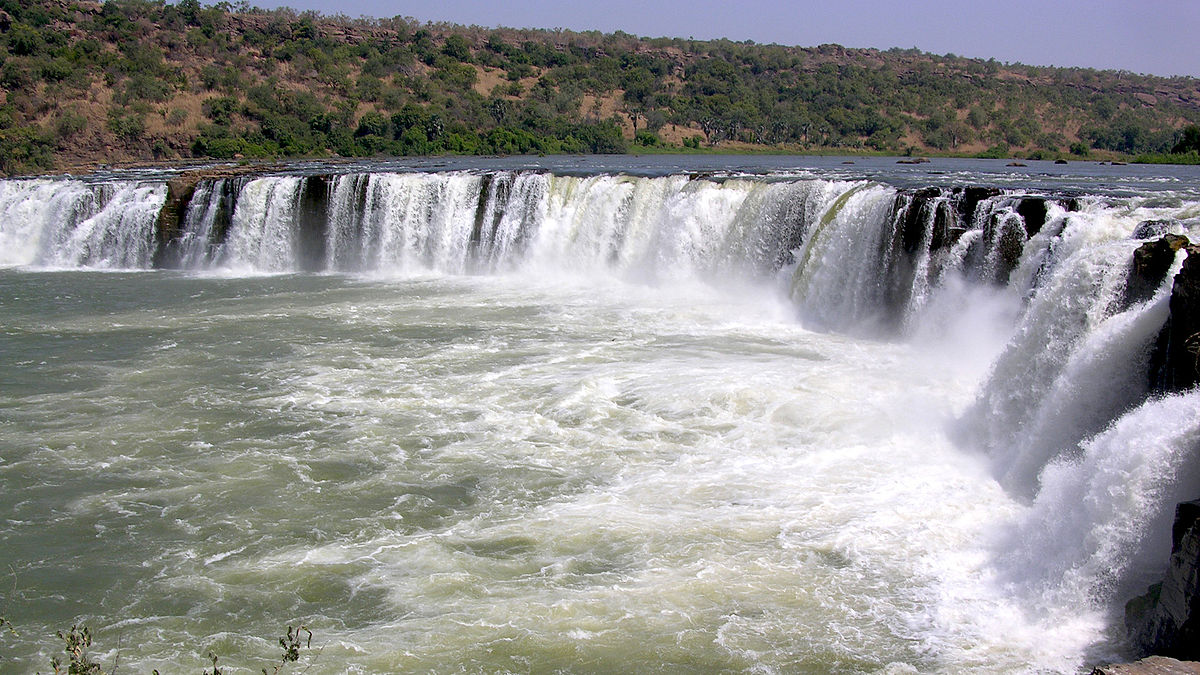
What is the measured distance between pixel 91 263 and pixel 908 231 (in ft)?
58.8

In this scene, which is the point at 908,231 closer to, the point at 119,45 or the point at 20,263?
the point at 20,263

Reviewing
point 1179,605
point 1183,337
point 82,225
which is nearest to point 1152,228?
point 1183,337

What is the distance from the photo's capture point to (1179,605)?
201 inches

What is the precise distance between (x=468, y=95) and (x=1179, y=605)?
5388cm

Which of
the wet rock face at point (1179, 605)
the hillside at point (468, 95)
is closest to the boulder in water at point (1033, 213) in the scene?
the wet rock face at point (1179, 605)

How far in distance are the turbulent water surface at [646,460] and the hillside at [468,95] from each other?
26.9 m

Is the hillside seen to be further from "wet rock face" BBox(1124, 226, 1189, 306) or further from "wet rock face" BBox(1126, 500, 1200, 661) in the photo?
"wet rock face" BBox(1126, 500, 1200, 661)

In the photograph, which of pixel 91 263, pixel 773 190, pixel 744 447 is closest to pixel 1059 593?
pixel 744 447

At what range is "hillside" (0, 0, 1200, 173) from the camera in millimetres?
41844

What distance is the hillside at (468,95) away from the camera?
41844 millimetres

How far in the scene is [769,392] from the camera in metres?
10.4

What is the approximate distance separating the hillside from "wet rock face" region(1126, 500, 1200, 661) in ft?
119

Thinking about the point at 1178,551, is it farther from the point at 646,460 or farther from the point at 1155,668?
the point at 646,460

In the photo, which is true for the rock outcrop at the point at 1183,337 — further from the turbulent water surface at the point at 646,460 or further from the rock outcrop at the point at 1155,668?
the rock outcrop at the point at 1155,668
